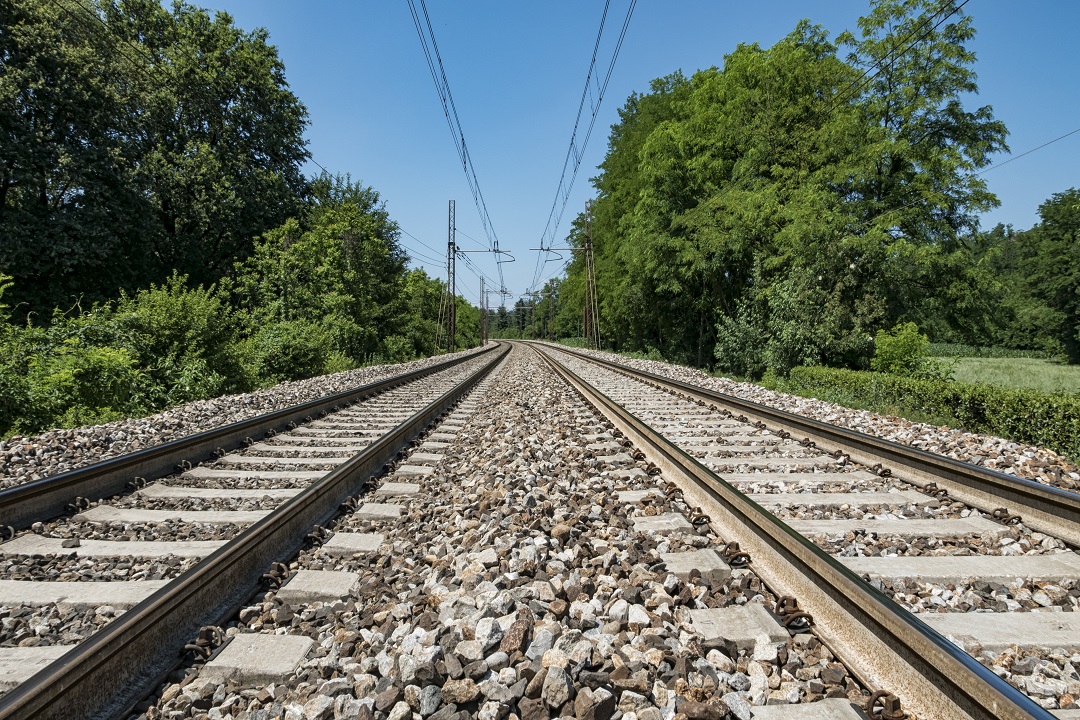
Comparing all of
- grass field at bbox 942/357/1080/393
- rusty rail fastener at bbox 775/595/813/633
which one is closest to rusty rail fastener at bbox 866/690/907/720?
rusty rail fastener at bbox 775/595/813/633

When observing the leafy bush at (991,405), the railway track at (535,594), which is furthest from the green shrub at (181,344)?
the leafy bush at (991,405)

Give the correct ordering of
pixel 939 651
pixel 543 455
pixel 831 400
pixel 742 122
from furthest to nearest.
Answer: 1. pixel 742 122
2. pixel 831 400
3. pixel 543 455
4. pixel 939 651

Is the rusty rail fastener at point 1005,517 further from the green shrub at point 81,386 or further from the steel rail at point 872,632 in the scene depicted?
the green shrub at point 81,386

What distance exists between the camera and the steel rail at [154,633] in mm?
1764

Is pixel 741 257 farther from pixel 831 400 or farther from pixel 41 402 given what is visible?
pixel 41 402

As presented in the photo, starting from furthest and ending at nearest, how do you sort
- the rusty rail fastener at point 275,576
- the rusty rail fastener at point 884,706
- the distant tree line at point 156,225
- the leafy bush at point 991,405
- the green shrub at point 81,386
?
1. the distant tree line at point 156,225
2. the green shrub at point 81,386
3. the leafy bush at point 991,405
4. the rusty rail fastener at point 275,576
5. the rusty rail fastener at point 884,706

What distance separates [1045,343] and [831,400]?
182 feet

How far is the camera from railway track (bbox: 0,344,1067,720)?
1.87 meters

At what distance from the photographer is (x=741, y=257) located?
67.9ft

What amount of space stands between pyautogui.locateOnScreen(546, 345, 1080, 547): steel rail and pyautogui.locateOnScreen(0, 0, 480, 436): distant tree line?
983 cm

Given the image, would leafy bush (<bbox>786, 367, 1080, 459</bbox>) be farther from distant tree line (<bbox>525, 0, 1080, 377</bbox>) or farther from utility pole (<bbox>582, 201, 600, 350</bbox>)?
utility pole (<bbox>582, 201, 600, 350</bbox>)

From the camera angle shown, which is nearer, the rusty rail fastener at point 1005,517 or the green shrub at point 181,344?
the rusty rail fastener at point 1005,517

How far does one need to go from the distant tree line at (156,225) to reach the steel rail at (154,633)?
6582mm

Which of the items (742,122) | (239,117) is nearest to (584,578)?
(742,122)
